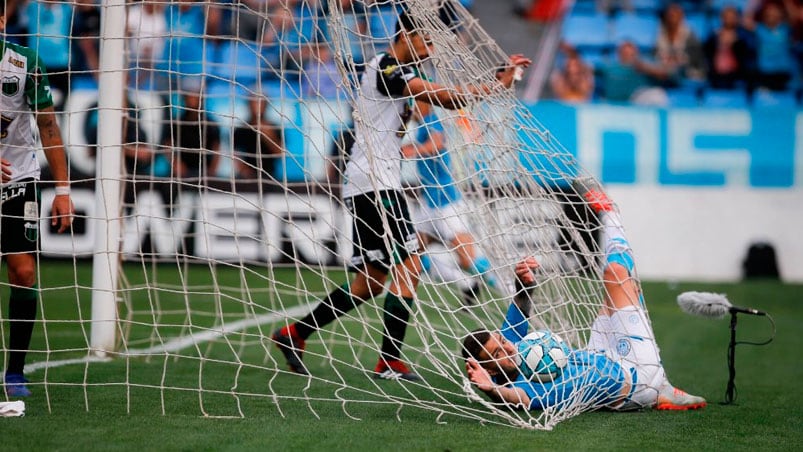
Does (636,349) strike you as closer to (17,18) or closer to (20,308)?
(20,308)

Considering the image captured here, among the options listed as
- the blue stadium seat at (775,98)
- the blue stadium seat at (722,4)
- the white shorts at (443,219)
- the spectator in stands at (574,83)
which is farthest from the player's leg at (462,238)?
the blue stadium seat at (722,4)

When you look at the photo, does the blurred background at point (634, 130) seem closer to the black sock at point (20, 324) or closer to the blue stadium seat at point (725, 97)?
the blue stadium seat at point (725, 97)

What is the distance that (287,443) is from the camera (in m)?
4.00

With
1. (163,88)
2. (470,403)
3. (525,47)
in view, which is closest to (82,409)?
(470,403)

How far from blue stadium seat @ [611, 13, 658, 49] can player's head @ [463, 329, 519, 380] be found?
438 inches

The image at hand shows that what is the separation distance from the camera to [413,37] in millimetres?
5305

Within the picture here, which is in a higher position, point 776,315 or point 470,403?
point 470,403

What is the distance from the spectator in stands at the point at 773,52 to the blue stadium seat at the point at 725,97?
0.33 m

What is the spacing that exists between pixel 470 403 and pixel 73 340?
3.28 meters

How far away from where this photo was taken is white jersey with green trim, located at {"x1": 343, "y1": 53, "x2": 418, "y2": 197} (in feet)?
17.2

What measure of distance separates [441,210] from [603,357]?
1459 millimetres

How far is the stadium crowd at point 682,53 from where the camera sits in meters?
13.6

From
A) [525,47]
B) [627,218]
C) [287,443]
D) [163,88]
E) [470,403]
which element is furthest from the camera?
[525,47]

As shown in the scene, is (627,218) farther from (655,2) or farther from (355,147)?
(355,147)
